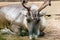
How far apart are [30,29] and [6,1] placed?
2.48m

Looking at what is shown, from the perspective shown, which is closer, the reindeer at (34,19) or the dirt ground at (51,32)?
the reindeer at (34,19)

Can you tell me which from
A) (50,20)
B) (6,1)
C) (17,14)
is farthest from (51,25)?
(6,1)

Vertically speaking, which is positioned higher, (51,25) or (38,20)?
(38,20)

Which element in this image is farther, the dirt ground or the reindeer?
the dirt ground

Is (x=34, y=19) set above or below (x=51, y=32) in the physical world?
above

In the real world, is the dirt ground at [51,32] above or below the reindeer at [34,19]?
below

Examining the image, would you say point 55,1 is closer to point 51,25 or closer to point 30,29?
point 51,25

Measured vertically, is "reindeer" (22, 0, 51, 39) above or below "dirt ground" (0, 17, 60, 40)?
above

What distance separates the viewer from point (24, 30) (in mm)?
5070

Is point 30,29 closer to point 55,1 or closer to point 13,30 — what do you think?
point 13,30

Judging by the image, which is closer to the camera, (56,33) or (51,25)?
(56,33)

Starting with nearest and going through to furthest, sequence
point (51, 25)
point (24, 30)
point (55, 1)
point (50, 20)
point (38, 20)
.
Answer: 1. point (38, 20)
2. point (24, 30)
3. point (51, 25)
4. point (50, 20)
5. point (55, 1)

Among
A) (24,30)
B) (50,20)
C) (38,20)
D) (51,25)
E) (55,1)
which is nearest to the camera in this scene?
(38,20)

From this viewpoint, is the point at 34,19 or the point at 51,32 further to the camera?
the point at 51,32
